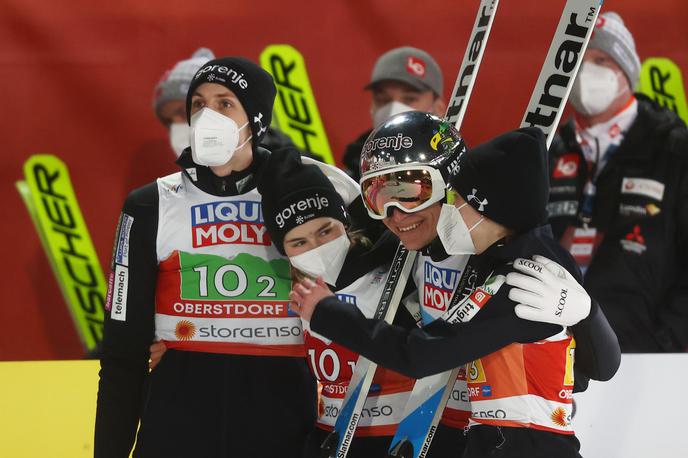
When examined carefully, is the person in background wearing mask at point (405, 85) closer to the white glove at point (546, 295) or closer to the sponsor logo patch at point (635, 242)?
the sponsor logo patch at point (635, 242)

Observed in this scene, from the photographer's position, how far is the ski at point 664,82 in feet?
18.0

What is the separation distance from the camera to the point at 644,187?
14.2ft

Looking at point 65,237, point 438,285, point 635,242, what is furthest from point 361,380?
point 65,237

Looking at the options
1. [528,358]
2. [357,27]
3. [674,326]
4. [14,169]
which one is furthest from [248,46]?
[528,358]

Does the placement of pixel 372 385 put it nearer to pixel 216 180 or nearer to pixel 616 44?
pixel 216 180

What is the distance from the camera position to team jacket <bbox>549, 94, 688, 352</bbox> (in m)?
4.30

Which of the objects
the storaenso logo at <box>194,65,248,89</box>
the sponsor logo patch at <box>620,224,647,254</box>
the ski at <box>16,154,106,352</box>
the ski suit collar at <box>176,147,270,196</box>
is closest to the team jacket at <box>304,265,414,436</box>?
the ski suit collar at <box>176,147,270,196</box>

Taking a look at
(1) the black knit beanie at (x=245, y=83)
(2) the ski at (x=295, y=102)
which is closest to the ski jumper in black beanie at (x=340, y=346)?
(1) the black knit beanie at (x=245, y=83)

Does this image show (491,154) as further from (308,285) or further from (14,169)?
(14,169)

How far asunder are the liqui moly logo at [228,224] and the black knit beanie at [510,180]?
1.94ft

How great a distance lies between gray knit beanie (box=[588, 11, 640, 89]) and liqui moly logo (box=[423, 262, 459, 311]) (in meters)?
2.20

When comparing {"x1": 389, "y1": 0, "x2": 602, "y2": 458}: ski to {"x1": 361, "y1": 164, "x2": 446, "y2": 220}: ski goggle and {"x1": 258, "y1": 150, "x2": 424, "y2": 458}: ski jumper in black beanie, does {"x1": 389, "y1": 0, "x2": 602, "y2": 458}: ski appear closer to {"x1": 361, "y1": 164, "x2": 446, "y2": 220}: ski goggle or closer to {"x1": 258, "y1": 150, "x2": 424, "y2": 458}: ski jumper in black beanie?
{"x1": 258, "y1": 150, "x2": 424, "y2": 458}: ski jumper in black beanie

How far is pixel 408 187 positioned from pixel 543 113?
1.77 feet

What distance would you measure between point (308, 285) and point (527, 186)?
0.58 meters
